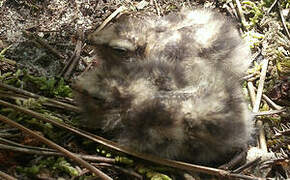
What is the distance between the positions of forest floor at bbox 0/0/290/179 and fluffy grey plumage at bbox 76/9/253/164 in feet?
0.30

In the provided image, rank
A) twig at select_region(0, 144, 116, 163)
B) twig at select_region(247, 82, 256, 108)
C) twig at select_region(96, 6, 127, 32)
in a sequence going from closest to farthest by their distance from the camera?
twig at select_region(0, 144, 116, 163)
twig at select_region(247, 82, 256, 108)
twig at select_region(96, 6, 127, 32)

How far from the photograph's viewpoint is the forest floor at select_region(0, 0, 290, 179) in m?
1.76

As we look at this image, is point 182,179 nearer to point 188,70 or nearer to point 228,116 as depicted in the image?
point 228,116

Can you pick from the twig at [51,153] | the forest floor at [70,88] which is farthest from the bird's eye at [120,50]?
the twig at [51,153]

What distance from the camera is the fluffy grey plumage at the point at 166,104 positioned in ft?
5.88

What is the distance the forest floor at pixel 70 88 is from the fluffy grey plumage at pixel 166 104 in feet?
0.30

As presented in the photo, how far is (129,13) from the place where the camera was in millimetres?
2639

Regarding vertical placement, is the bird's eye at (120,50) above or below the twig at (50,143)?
above

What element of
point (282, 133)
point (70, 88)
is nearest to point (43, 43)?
point (70, 88)

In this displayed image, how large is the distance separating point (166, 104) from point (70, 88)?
24.9 inches

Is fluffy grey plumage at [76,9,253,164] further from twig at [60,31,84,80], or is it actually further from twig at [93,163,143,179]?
twig at [60,31,84,80]

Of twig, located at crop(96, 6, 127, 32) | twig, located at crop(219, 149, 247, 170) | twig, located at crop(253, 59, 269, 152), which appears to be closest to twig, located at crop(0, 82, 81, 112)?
twig, located at crop(96, 6, 127, 32)

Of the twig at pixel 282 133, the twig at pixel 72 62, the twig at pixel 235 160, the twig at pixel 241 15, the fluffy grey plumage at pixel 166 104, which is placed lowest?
the twig at pixel 235 160

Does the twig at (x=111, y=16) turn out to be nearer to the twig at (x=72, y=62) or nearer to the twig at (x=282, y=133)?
the twig at (x=72, y=62)
